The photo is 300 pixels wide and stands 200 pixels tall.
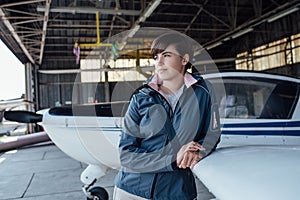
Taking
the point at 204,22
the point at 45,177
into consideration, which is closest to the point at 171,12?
the point at 204,22

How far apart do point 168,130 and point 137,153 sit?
0.14 m

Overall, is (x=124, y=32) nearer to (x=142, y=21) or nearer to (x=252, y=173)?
(x=142, y=21)

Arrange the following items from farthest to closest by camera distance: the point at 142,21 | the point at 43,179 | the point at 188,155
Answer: the point at 142,21 → the point at 43,179 → the point at 188,155

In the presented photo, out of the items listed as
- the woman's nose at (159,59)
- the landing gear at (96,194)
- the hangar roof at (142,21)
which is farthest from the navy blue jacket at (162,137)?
the hangar roof at (142,21)

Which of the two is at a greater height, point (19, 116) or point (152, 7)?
point (152, 7)

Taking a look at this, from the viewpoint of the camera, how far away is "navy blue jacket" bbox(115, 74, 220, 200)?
1006 millimetres

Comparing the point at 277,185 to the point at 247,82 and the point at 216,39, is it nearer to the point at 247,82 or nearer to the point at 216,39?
the point at 247,82

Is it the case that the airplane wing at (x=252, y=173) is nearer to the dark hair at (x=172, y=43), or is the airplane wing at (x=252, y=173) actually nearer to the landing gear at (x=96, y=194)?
the dark hair at (x=172, y=43)

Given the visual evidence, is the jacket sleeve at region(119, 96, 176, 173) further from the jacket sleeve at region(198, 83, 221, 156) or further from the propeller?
the propeller

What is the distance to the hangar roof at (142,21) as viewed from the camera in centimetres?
808

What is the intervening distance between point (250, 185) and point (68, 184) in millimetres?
3749

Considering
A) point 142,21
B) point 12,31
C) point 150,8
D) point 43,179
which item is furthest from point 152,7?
point 43,179

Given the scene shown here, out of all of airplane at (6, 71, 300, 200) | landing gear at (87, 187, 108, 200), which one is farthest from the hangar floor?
airplane at (6, 71, 300, 200)

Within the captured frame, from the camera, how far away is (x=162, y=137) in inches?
39.8
